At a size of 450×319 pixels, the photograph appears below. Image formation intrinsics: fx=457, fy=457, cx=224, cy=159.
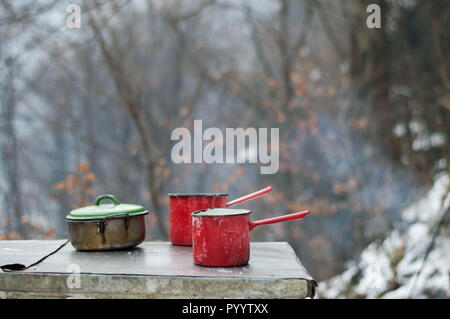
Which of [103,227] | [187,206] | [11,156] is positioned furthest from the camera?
[11,156]

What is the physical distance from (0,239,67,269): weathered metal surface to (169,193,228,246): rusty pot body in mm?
504

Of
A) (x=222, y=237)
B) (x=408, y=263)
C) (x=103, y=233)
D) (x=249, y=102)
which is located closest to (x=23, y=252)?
(x=103, y=233)

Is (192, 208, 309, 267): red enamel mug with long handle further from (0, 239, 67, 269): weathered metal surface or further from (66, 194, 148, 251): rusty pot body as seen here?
(0, 239, 67, 269): weathered metal surface

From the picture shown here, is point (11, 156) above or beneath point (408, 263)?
above

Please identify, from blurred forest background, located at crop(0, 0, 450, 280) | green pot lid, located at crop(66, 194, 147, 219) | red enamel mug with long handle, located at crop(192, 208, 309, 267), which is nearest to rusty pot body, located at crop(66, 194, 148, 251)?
green pot lid, located at crop(66, 194, 147, 219)

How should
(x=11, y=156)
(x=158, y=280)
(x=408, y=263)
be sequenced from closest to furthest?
1. (x=158, y=280)
2. (x=408, y=263)
3. (x=11, y=156)

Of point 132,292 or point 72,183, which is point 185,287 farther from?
point 72,183

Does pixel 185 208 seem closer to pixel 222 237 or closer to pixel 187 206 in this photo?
pixel 187 206

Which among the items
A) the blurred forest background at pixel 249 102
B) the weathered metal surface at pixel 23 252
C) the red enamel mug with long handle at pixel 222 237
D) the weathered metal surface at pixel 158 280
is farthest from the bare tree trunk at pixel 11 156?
the red enamel mug with long handle at pixel 222 237

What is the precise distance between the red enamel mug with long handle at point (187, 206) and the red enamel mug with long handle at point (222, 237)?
31cm

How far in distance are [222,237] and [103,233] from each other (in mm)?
536

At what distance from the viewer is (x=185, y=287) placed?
1.37 metres

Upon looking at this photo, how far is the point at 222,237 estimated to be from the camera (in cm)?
148
